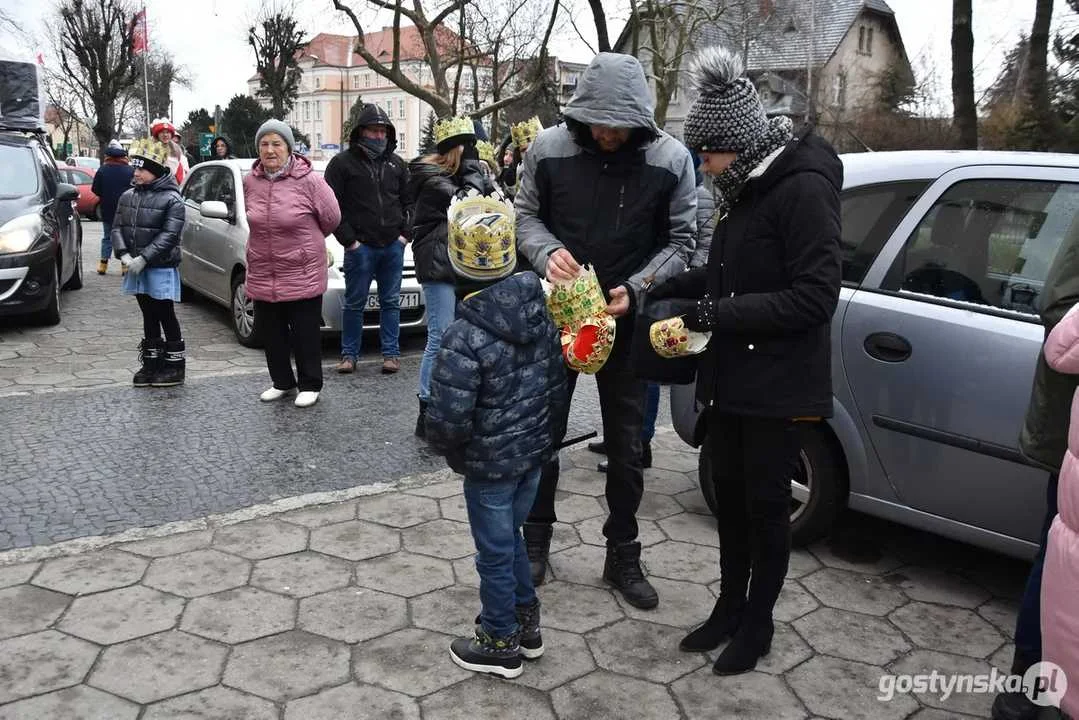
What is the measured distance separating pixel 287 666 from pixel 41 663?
2.56 ft

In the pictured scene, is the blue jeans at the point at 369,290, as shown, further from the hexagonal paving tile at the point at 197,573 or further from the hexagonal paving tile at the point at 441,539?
the hexagonal paving tile at the point at 197,573

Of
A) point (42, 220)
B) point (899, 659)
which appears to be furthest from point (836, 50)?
point (899, 659)

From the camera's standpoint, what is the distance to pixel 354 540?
4035 mm

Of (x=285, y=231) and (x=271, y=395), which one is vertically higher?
(x=285, y=231)

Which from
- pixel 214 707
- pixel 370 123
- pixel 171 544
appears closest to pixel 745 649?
pixel 214 707

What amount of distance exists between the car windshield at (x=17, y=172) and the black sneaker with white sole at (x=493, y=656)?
712 cm

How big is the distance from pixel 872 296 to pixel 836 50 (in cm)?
5076

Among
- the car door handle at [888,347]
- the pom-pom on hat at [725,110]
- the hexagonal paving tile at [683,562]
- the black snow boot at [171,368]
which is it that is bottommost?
the hexagonal paving tile at [683,562]

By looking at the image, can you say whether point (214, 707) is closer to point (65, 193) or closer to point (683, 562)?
point (683, 562)

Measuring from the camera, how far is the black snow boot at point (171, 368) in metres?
Result: 6.48

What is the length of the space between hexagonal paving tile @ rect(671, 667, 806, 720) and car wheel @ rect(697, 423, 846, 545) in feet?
3.08

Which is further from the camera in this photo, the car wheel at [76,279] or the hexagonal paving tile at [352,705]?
the car wheel at [76,279]

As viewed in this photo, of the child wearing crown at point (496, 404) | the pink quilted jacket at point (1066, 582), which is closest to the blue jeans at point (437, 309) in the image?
the child wearing crown at point (496, 404)

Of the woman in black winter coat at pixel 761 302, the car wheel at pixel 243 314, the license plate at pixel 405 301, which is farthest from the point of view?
the car wheel at pixel 243 314
